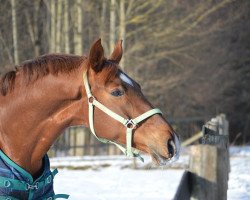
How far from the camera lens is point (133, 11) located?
15.9 meters

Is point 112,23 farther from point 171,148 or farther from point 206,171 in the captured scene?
point 171,148

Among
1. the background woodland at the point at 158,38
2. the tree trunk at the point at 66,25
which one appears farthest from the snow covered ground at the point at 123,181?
the tree trunk at the point at 66,25

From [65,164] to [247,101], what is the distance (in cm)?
1154

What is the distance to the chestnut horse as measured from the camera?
109 inches

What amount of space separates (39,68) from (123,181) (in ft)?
→ 21.8

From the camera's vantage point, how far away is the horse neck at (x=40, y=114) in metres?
2.85

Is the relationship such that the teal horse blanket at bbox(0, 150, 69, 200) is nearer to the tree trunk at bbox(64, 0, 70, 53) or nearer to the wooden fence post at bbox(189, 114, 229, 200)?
the wooden fence post at bbox(189, 114, 229, 200)

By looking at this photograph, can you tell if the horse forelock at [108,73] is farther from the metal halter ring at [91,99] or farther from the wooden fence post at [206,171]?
the wooden fence post at [206,171]

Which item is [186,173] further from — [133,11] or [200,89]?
Answer: [200,89]

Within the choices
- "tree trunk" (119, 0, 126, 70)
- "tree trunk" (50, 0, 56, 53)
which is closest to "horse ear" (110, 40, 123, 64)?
"tree trunk" (119, 0, 126, 70)

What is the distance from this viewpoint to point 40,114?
2861 mm

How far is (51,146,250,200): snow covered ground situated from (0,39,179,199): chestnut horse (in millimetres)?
4118

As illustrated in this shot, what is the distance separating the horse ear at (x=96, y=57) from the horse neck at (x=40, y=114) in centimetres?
11

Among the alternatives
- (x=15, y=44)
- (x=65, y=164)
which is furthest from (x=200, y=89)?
(x=65, y=164)
